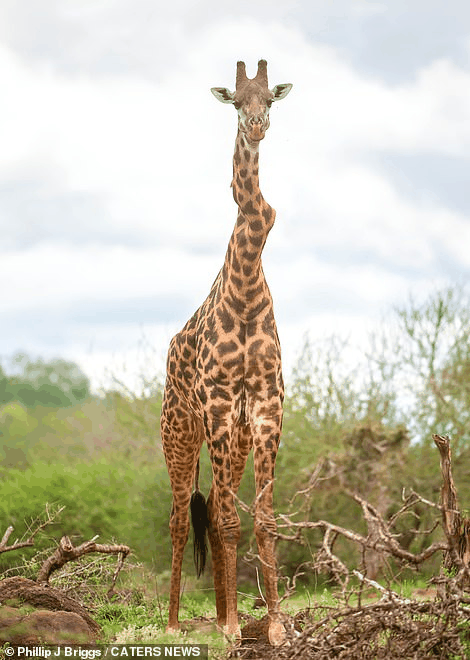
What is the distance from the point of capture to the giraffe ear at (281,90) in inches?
277

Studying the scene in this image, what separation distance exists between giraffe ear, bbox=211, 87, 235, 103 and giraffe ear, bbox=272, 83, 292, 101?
1.16ft

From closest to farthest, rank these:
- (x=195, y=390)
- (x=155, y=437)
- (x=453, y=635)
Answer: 1. (x=453, y=635)
2. (x=195, y=390)
3. (x=155, y=437)

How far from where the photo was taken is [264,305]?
707cm

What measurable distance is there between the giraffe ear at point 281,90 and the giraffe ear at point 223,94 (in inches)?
13.9

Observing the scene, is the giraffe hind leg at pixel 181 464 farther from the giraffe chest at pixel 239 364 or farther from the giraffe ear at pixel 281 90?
the giraffe ear at pixel 281 90

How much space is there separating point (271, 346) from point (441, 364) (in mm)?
9871

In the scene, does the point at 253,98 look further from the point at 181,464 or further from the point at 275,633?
the point at 275,633

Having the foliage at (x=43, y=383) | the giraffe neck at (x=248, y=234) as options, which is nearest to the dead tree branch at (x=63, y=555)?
the giraffe neck at (x=248, y=234)

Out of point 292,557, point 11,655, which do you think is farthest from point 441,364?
point 11,655

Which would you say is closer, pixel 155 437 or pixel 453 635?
pixel 453 635

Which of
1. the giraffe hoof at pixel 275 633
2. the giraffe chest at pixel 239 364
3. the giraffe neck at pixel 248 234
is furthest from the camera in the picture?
the giraffe neck at pixel 248 234

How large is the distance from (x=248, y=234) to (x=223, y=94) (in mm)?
1158

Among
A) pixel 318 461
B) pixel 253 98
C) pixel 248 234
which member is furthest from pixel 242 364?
pixel 318 461

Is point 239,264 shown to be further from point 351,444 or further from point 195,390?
point 351,444
